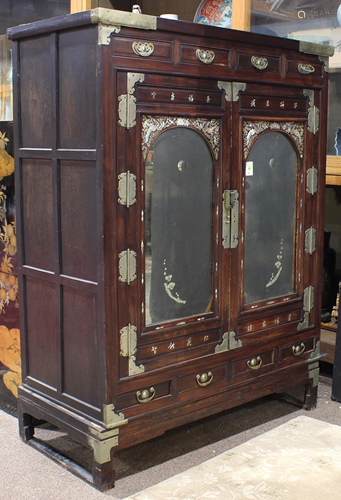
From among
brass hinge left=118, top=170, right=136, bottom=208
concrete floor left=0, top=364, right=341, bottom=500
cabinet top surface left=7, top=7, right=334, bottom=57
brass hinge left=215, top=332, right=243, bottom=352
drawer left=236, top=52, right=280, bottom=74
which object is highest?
cabinet top surface left=7, top=7, right=334, bottom=57

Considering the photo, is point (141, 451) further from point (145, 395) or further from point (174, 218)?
point (174, 218)

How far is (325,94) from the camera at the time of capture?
2.73 m

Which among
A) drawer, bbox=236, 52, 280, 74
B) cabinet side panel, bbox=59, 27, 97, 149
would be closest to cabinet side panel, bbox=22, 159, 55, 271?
cabinet side panel, bbox=59, 27, 97, 149

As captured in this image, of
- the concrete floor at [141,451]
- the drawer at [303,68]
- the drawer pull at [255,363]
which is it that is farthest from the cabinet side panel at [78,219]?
the drawer at [303,68]

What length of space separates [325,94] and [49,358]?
1.68m

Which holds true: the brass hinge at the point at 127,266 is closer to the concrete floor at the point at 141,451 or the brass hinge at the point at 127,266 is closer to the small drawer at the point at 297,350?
the concrete floor at the point at 141,451

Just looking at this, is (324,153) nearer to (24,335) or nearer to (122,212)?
(122,212)

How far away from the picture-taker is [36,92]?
2.26 metres

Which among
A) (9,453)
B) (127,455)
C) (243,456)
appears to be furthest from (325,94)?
(9,453)

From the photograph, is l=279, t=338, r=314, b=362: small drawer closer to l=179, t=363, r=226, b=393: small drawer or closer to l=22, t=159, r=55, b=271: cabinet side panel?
l=179, t=363, r=226, b=393: small drawer

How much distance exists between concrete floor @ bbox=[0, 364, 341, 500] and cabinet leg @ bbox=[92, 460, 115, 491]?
2cm

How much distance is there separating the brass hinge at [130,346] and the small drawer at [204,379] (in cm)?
25

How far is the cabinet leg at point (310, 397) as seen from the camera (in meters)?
2.90

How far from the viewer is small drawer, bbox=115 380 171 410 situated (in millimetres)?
2181
